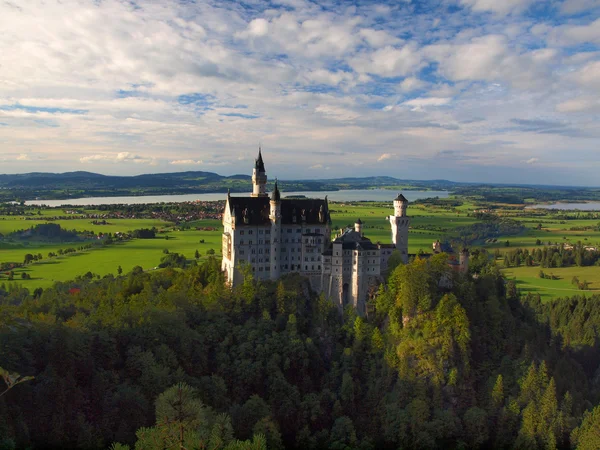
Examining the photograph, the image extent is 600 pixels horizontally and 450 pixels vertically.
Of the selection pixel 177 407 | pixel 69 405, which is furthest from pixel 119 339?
pixel 177 407

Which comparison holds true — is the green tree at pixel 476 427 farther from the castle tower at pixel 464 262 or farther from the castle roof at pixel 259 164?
the castle roof at pixel 259 164

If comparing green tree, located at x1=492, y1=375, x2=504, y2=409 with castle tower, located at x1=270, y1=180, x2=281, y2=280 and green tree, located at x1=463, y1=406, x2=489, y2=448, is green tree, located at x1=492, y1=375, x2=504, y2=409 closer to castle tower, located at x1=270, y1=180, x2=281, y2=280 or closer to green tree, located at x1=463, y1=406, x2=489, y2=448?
green tree, located at x1=463, y1=406, x2=489, y2=448

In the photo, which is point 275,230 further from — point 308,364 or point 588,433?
point 588,433

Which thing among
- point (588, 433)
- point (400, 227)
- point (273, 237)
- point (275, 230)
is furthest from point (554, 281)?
point (273, 237)

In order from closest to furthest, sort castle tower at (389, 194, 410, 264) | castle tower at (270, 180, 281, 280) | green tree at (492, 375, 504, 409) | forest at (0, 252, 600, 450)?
forest at (0, 252, 600, 450), green tree at (492, 375, 504, 409), castle tower at (270, 180, 281, 280), castle tower at (389, 194, 410, 264)

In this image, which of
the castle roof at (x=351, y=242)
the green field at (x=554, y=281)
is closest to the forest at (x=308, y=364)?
the castle roof at (x=351, y=242)

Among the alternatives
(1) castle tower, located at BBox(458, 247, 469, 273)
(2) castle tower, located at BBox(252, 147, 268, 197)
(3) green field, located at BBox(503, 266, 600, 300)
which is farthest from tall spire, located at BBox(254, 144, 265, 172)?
(3) green field, located at BBox(503, 266, 600, 300)

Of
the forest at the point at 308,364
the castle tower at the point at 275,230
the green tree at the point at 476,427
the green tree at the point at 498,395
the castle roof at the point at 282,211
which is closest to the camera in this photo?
the forest at the point at 308,364

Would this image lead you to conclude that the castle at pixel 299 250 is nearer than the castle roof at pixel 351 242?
Yes
